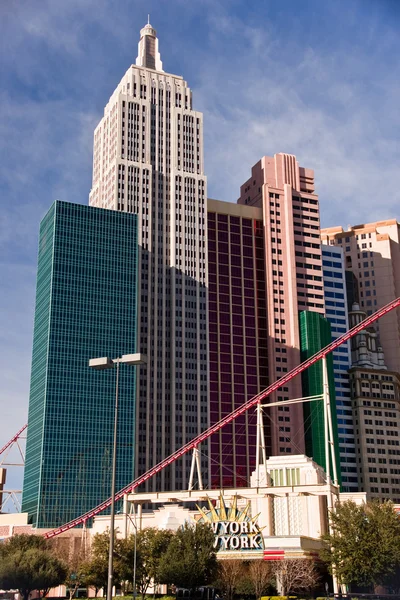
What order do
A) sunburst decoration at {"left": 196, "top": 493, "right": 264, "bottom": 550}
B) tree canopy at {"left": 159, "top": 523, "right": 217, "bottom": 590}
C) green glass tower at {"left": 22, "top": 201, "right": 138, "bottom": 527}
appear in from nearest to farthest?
1. tree canopy at {"left": 159, "top": 523, "right": 217, "bottom": 590}
2. sunburst decoration at {"left": 196, "top": 493, "right": 264, "bottom": 550}
3. green glass tower at {"left": 22, "top": 201, "right": 138, "bottom": 527}

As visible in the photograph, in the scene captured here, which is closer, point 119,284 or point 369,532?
point 369,532

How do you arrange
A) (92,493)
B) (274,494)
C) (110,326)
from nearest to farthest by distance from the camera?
(274,494) → (92,493) → (110,326)

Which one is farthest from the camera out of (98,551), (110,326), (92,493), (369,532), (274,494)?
(110,326)

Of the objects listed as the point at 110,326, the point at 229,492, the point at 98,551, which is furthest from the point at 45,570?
the point at 110,326

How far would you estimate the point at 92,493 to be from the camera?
177875 mm

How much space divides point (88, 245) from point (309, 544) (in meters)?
105

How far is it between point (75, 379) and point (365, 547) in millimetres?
98197

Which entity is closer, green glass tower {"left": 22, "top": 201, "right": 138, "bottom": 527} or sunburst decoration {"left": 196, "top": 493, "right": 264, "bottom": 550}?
sunburst decoration {"left": 196, "top": 493, "right": 264, "bottom": 550}

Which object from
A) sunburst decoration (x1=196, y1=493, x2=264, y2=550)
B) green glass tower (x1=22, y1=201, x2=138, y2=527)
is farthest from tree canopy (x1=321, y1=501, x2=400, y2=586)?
green glass tower (x1=22, y1=201, x2=138, y2=527)

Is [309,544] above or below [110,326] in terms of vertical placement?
below

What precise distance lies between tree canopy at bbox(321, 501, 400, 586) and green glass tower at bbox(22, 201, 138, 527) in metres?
81.9

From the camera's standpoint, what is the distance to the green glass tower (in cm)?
17688

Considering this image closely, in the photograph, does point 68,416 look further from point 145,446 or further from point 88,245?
point 88,245

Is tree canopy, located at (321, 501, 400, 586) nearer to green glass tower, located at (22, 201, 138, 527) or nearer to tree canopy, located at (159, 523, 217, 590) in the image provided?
tree canopy, located at (159, 523, 217, 590)
